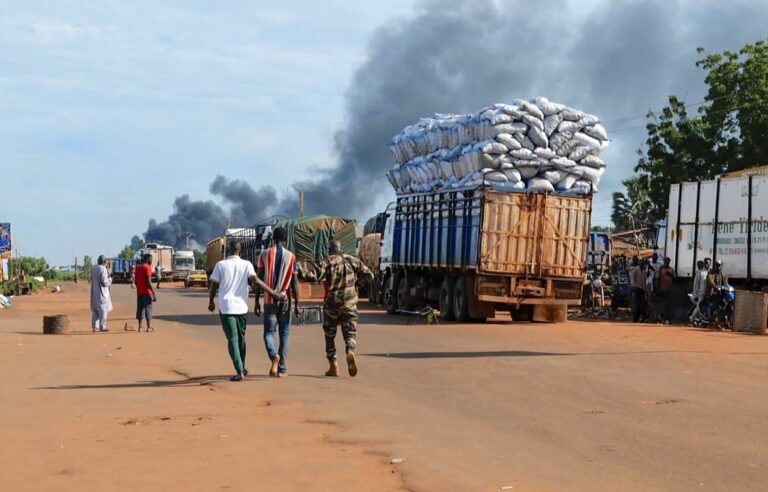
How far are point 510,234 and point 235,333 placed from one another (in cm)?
1223

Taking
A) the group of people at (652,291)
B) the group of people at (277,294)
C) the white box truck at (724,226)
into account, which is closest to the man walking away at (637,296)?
the group of people at (652,291)

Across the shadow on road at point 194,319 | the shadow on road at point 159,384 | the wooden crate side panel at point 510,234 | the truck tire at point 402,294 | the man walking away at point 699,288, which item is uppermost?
the wooden crate side panel at point 510,234

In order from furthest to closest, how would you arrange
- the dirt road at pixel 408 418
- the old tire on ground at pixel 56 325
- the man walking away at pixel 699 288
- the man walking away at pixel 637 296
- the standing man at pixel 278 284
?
1. the man walking away at pixel 637 296
2. the man walking away at pixel 699 288
3. the old tire on ground at pixel 56 325
4. the standing man at pixel 278 284
5. the dirt road at pixel 408 418

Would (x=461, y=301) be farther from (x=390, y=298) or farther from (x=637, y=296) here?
(x=637, y=296)

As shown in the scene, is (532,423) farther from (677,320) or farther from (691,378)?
(677,320)

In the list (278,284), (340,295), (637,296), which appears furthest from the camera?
(637,296)

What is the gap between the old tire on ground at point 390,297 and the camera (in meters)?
30.1

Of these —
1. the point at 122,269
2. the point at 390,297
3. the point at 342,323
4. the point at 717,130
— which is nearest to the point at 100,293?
the point at 390,297

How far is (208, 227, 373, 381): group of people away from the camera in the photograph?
13.1 metres

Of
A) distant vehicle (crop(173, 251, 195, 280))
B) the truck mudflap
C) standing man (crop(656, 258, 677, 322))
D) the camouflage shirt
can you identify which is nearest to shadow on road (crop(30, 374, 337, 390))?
the camouflage shirt

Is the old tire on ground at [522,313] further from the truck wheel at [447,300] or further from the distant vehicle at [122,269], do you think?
the distant vehicle at [122,269]

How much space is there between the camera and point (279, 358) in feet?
44.6

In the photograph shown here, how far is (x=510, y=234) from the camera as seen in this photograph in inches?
958

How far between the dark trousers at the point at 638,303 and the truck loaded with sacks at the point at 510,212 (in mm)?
3222
